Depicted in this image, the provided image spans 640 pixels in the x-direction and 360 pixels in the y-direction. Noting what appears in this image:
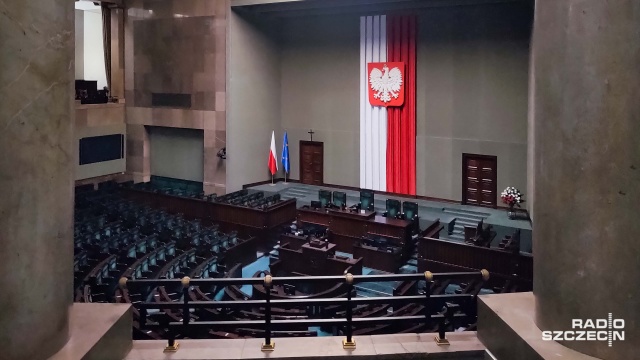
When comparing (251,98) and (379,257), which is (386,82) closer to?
(251,98)

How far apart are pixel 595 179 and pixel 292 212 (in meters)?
11.1

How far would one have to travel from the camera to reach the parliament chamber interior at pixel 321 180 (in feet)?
10.5

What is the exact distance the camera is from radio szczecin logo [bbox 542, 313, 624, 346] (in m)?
3.21

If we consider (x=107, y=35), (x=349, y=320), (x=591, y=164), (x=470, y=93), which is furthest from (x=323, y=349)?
(x=107, y=35)

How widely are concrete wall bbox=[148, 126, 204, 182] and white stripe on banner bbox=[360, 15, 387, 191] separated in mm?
5140

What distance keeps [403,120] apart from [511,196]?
4068mm

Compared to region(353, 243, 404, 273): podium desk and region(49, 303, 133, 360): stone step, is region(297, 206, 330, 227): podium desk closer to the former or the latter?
region(353, 243, 404, 273): podium desk

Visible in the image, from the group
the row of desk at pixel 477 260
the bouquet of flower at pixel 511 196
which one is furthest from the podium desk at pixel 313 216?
the bouquet of flower at pixel 511 196

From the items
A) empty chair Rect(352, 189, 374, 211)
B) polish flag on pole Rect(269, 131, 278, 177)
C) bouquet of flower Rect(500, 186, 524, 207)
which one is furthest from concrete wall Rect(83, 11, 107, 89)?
bouquet of flower Rect(500, 186, 524, 207)

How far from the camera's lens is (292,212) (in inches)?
551

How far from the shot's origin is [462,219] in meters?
13.8

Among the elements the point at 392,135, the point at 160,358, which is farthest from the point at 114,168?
the point at 160,358

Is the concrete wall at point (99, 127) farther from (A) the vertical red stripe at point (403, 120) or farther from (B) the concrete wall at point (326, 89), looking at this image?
(A) the vertical red stripe at point (403, 120)

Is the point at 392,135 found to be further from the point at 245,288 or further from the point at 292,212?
the point at 245,288
